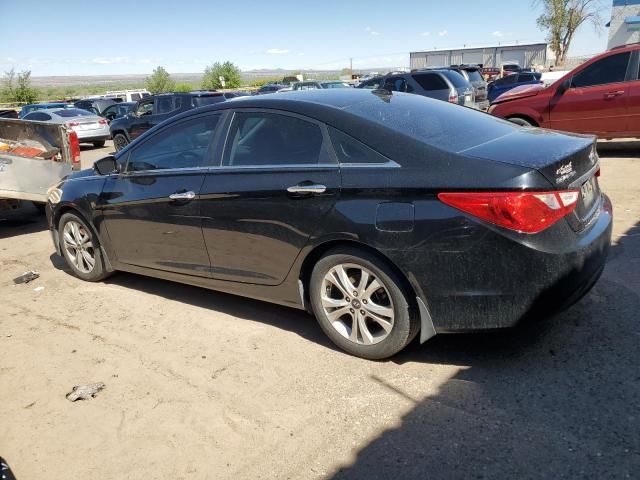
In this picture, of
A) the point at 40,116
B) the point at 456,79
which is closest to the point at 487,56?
the point at 456,79

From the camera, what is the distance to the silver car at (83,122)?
58.3 feet

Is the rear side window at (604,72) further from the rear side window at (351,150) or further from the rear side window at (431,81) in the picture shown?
the rear side window at (351,150)

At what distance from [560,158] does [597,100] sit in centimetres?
730

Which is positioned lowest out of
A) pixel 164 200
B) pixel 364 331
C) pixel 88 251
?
pixel 364 331

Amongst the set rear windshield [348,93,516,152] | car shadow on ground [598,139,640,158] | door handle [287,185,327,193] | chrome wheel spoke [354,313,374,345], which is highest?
rear windshield [348,93,516,152]

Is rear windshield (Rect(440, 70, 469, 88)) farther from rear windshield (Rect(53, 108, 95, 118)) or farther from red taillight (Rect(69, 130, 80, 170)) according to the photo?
rear windshield (Rect(53, 108, 95, 118))

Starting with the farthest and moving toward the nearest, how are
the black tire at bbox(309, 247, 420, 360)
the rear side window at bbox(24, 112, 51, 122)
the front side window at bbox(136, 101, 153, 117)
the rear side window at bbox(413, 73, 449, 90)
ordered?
the rear side window at bbox(24, 112, 51, 122), the front side window at bbox(136, 101, 153, 117), the rear side window at bbox(413, 73, 449, 90), the black tire at bbox(309, 247, 420, 360)

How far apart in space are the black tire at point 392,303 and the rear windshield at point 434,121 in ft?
2.60

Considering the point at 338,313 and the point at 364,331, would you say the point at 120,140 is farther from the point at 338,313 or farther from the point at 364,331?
the point at 364,331

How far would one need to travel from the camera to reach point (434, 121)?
3555mm

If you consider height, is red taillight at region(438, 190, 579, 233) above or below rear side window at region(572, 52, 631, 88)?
below

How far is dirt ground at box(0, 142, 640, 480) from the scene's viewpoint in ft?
8.24

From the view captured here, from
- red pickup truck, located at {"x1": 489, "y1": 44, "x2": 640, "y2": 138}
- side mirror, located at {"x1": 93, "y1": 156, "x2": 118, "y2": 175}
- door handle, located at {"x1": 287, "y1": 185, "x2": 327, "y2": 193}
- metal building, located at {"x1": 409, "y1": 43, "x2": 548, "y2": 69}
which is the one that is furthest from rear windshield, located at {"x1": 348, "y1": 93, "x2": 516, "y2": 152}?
metal building, located at {"x1": 409, "y1": 43, "x2": 548, "y2": 69}

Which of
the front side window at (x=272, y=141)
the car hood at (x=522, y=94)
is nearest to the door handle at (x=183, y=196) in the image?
the front side window at (x=272, y=141)
